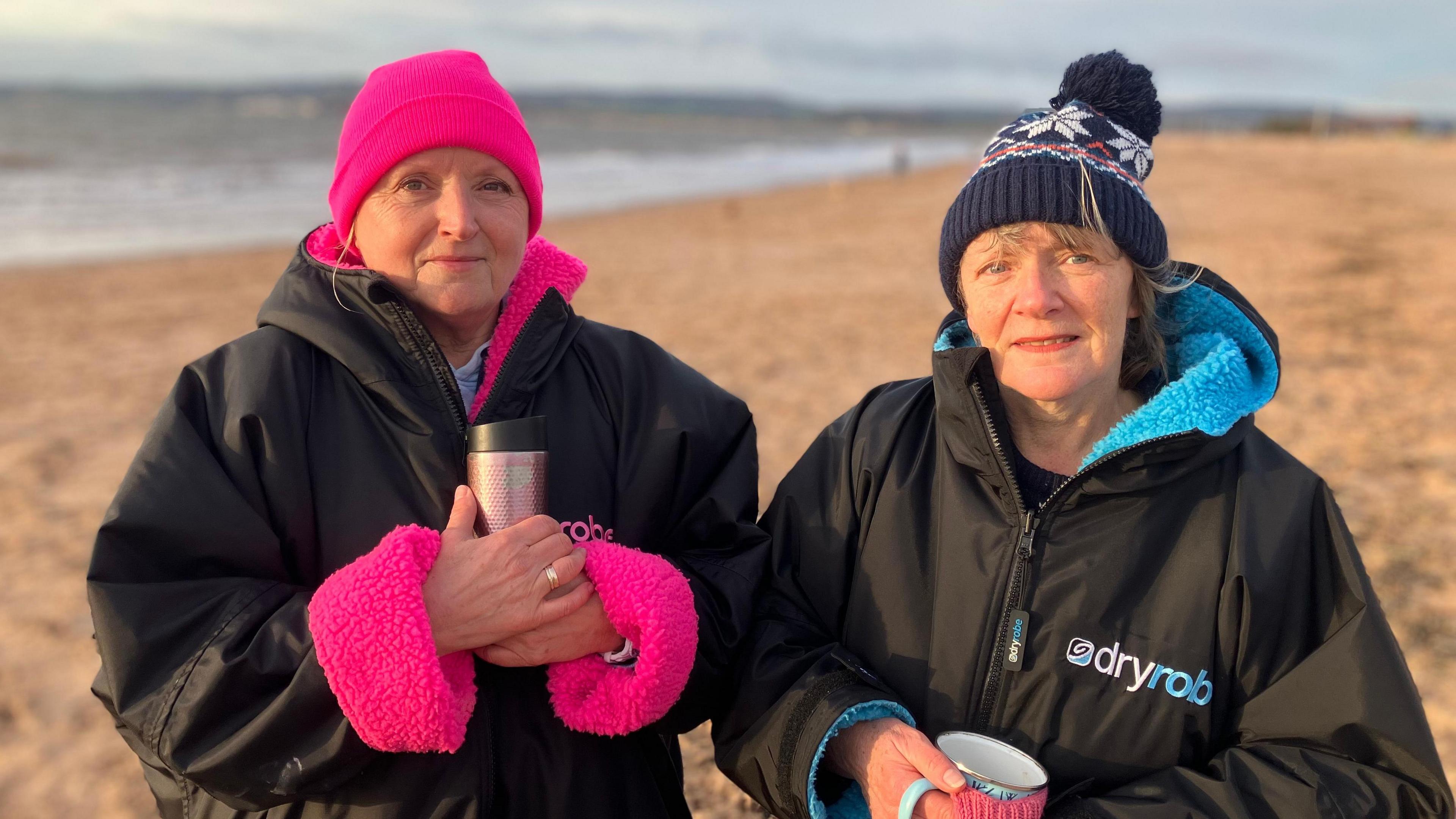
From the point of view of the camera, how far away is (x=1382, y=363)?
7.72 meters

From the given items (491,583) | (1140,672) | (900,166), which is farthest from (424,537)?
(900,166)

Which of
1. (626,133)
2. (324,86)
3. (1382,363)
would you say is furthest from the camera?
(324,86)

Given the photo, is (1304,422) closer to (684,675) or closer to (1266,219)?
(684,675)

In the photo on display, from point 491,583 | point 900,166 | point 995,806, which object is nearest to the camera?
point 995,806

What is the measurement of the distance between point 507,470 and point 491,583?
0.21 meters

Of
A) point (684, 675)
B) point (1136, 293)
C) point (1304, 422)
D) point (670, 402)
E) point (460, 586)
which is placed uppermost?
point (1136, 293)

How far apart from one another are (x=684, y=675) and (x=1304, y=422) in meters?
5.78

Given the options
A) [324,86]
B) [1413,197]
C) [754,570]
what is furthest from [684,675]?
[324,86]

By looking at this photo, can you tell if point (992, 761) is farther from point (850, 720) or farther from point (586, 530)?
point (586, 530)

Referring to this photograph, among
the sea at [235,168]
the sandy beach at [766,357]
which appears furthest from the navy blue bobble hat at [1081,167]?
the sea at [235,168]

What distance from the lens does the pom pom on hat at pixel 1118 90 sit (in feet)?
6.65

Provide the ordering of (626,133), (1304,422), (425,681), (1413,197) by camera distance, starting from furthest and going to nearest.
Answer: (626,133), (1413,197), (1304,422), (425,681)

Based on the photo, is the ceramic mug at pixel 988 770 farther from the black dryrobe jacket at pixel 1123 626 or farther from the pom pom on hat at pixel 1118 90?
the pom pom on hat at pixel 1118 90

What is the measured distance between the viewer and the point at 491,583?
179cm
